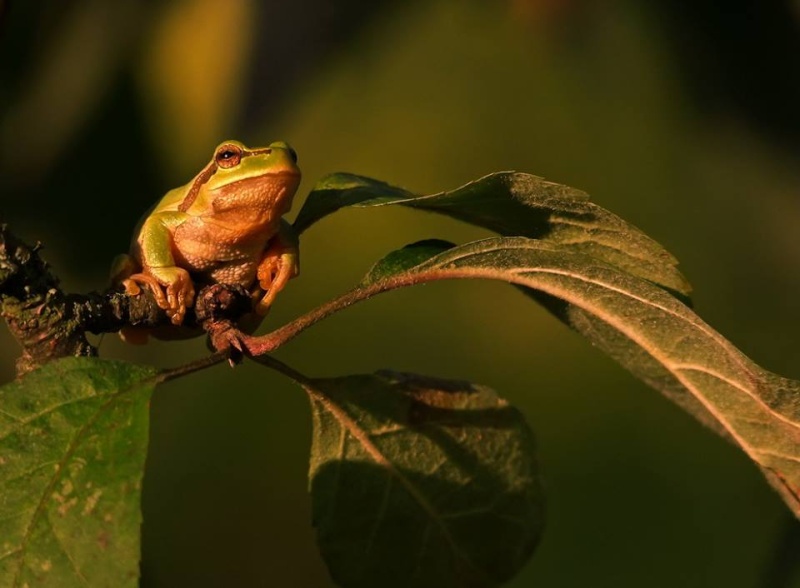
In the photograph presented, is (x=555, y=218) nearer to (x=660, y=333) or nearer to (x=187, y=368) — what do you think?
(x=660, y=333)

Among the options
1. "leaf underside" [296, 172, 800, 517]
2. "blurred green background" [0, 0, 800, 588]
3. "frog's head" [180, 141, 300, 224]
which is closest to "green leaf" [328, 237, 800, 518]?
"leaf underside" [296, 172, 800, 517]

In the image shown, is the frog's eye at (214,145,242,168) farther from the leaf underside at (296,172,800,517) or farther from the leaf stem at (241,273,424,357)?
the leaf stem at (241,273,424,357)

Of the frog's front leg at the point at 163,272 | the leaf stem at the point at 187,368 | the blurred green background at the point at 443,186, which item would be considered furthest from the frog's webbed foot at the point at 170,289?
the blurred green background at the point at 443,186

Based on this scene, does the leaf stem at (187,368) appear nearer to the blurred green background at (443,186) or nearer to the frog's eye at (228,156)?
the frog's eye at (228,156)

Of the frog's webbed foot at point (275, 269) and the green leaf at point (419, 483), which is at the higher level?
the frog's webbed foot at point (275, 269)

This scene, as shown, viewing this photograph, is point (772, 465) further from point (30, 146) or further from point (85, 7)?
point (85, 7)

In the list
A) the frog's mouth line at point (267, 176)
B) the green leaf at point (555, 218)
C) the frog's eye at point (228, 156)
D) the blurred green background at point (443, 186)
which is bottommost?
the blurred green background at point (443, 186)

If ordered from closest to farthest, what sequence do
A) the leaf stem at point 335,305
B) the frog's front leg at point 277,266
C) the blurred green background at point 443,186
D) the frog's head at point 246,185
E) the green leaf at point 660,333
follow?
the green leaf at point 660,333
the leaf stem at point 335,305
the frog's front leg at point 277,266
the frog's head at point 246,185
the blurred green background at point 443,186

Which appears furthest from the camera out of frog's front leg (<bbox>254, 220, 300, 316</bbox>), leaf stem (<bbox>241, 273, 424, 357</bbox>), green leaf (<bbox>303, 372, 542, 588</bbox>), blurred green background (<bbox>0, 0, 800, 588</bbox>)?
blurred green background (<bbox>0, 0, 800, 588</bbox>)

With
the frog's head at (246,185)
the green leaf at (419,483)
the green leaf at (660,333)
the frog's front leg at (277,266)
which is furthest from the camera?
the frog's head at (246,185)
